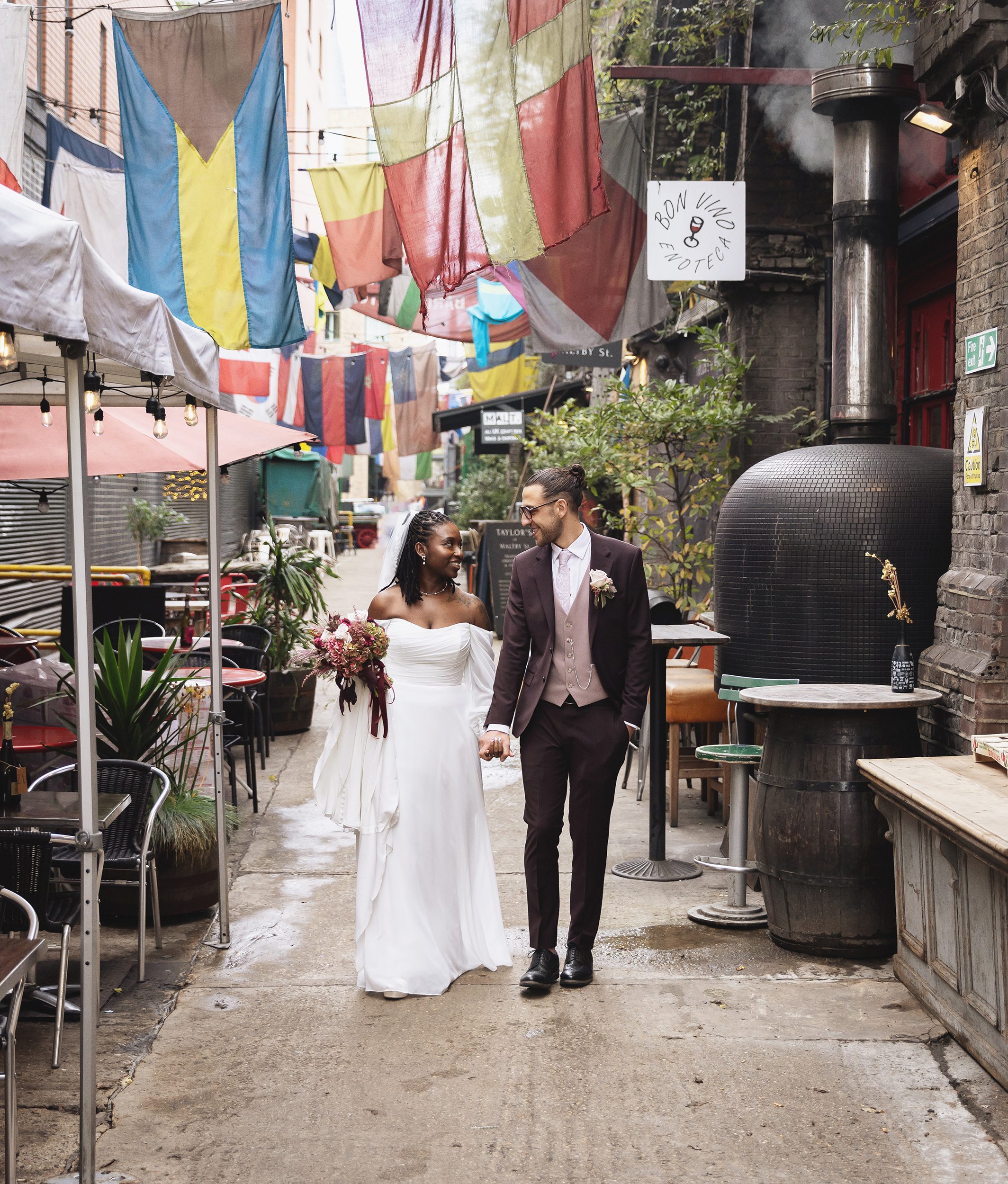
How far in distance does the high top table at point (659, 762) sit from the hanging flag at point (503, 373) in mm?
13944

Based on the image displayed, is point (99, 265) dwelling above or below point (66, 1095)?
above

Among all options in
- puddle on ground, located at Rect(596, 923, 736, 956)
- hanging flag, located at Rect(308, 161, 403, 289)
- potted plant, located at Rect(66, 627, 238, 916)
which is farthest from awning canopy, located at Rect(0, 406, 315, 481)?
puddle on ground, located at Rect(596, 923, 736, 956)

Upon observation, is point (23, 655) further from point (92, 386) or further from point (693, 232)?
point (693, 232)

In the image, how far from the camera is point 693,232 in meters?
8.67

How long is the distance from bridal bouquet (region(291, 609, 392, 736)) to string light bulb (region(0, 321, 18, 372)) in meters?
1.91

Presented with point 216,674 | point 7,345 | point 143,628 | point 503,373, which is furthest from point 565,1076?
point 503,373

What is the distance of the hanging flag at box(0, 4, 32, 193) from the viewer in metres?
8.05

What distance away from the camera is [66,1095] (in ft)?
13.0

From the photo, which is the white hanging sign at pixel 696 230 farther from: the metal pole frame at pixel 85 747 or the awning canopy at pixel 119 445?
the metal pole frame at pixel 85 747

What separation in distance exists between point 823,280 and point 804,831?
645 centimetres

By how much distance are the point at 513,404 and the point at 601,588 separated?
17966mm

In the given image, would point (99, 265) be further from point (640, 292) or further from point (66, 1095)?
point (640, 292)

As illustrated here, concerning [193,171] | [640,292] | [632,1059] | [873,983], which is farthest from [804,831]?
[193,171]

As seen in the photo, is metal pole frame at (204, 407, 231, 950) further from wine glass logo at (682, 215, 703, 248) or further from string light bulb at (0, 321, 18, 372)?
wine glass logo at (682, 215, 703, 248)
